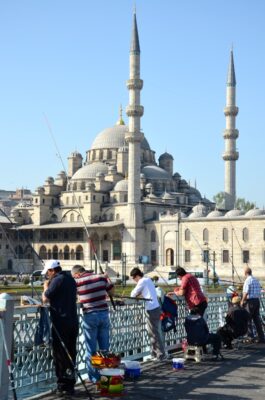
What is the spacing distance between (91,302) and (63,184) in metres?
53.7

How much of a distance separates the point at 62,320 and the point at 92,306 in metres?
0.73

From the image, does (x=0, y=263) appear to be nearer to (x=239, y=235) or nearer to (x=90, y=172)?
(x=90, y=172)

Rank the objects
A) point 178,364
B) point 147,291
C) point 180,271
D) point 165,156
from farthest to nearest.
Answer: point 165,156
point 180,271
point 147,291
point 178,364

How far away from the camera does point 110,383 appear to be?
659cm

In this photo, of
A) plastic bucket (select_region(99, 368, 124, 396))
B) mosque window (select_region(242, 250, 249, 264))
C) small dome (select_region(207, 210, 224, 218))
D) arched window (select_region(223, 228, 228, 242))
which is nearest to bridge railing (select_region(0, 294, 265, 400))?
plastic bucket (select_region(99, 368, 124, 396))

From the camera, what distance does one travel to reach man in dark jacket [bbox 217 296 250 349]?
9.58m

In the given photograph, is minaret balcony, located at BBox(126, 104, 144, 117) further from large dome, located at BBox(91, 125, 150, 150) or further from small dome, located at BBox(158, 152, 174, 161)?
small dome, located at BBox(158, 152, 174, 161)

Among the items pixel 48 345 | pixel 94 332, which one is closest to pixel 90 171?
pixel 94 332

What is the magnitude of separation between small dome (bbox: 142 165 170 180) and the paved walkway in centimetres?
4945

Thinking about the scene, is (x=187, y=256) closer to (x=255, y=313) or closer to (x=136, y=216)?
(x=136, y=216)

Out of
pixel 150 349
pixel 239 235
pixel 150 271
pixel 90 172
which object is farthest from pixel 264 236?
pixel 150 349

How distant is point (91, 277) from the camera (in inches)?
281

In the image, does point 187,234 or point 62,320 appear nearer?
point 62,320

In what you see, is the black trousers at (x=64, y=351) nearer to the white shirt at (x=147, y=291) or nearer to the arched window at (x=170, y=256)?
the white shirt at (x=147, y=291)
